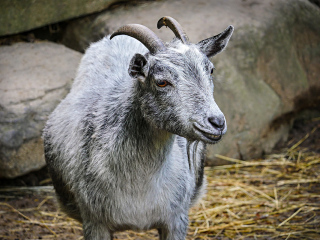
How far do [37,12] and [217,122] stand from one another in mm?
4262

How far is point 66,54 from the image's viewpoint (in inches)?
257

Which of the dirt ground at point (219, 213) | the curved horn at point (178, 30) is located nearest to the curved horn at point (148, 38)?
the curved horn at point (178, 30)

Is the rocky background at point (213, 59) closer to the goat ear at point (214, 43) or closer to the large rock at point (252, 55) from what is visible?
the large rock at point (252, 55)

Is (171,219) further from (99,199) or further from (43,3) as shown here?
(43,3)

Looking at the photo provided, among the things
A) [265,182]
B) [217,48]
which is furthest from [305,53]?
[217,48]

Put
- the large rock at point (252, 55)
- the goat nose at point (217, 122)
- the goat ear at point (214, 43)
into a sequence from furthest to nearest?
1. the large rock at point (252, 55)
2. the goat ear at point (214, 43)
3. the goat nose at point (217, 122)

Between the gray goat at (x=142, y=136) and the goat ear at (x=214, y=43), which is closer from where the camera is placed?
the gray goat at (x=142, y=136)

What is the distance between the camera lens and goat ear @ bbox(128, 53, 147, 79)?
3.21 meters

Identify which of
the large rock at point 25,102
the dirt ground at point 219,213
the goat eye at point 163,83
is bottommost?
the dirt ground at point 219,213

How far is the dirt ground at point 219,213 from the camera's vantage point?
5.03 meters

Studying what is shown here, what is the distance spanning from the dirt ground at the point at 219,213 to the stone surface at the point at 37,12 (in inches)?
78.0

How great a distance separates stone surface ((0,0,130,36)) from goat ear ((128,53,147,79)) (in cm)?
358

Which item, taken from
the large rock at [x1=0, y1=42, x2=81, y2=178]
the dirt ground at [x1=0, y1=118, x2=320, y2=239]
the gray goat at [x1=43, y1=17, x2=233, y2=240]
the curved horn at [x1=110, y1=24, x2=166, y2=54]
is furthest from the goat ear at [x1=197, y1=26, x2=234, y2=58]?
the large rock at [x1=0, y1=42, x2=81, y2=178]

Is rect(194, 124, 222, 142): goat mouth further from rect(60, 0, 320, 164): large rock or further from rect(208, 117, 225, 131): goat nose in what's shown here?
rect(60, 0, 320, 164): large rock
